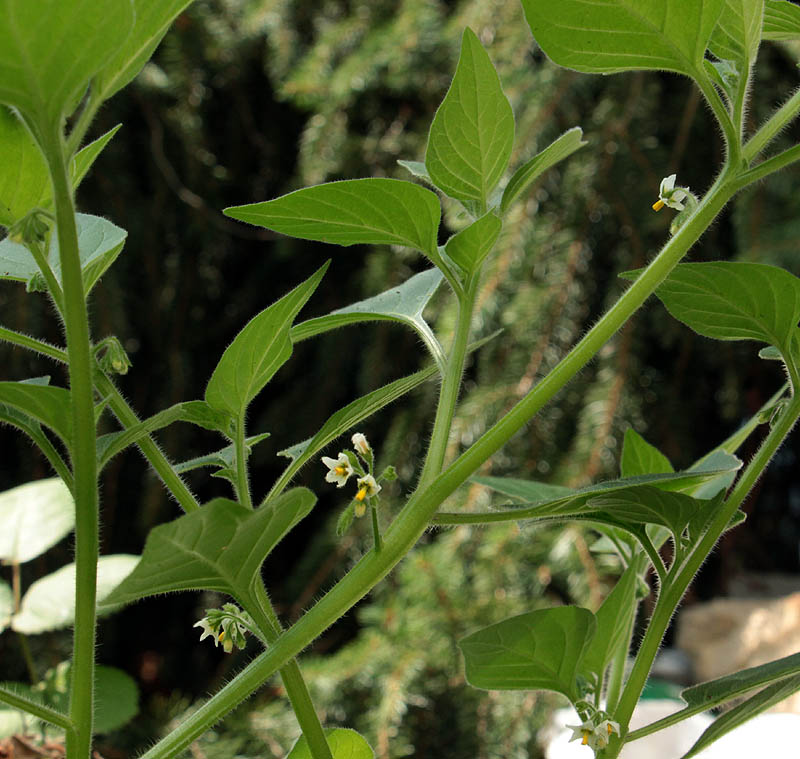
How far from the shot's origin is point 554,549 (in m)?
0.83

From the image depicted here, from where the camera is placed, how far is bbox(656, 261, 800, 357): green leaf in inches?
8.0

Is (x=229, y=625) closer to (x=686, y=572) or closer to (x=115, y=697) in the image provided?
(x=686, y=572)

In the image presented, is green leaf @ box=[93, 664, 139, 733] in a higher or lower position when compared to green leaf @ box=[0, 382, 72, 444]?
lower

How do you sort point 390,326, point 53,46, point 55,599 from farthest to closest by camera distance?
point 390,326 → point 55,599 → point 53,46

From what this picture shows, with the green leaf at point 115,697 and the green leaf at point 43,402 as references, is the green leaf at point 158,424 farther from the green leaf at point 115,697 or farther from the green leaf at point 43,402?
the green leaf at point 115,697

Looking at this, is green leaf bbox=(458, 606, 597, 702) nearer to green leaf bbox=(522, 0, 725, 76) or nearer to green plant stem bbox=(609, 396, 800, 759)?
green plant stem bbox=(609, 396, 800, 759)

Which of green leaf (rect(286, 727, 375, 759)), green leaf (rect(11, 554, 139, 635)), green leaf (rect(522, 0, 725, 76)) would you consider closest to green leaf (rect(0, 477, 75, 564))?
green leaf (rect(11, 554, 139, 635))

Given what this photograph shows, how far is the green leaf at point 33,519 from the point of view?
0.34 m

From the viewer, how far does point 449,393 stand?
0.19 metres

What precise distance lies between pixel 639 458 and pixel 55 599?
231 mm

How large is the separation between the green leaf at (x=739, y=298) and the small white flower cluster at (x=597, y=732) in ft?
0.32

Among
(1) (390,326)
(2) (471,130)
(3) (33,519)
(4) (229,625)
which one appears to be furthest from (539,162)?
(1) (390,326)

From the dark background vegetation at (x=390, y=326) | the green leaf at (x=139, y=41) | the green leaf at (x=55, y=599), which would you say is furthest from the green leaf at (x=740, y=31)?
the dark background vegetation at (x=390, y=326)

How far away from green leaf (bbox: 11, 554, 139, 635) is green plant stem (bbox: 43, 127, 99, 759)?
17 centimetres
